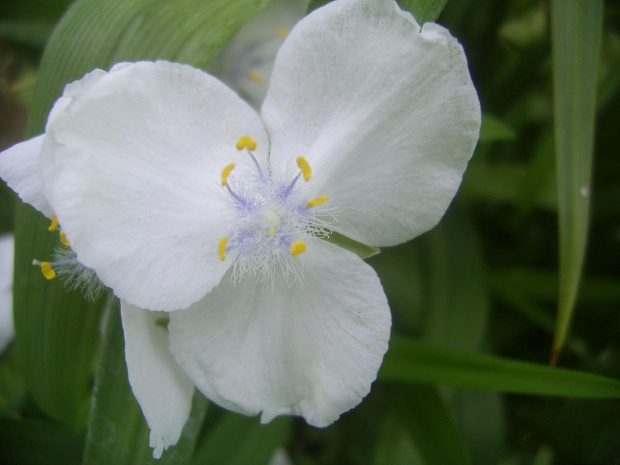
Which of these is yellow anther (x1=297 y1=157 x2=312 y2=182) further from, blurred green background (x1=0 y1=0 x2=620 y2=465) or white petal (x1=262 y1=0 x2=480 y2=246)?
blurred green background (x1=0 y1=0 x2=620 y2=465)

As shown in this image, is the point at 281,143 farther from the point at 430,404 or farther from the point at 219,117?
the point at 430,404

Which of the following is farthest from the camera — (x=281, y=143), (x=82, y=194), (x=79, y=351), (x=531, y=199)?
(x=531, y=199)

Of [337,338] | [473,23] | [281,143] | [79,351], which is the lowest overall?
[79,351]

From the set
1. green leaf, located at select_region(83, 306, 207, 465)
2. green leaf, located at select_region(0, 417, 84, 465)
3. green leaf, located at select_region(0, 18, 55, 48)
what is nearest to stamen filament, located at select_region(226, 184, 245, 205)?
green leaf, located at select_region(83, 306, 207, 465)

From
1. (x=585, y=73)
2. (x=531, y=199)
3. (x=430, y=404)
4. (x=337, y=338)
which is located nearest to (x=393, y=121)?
(x=337, y=338)

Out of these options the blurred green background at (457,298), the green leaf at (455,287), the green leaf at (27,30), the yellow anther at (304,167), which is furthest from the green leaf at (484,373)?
the green leaf at (27,30)

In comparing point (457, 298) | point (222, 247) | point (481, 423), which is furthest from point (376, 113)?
point (481, 423)
